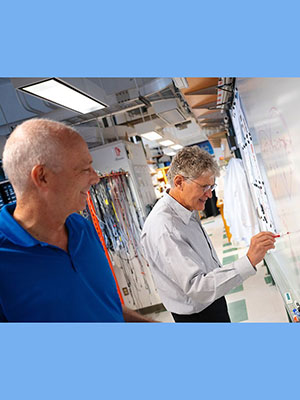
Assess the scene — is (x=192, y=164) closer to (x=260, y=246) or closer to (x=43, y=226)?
(x=260, y=246)

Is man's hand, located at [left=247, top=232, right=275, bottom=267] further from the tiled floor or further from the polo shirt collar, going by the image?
the tiled floor

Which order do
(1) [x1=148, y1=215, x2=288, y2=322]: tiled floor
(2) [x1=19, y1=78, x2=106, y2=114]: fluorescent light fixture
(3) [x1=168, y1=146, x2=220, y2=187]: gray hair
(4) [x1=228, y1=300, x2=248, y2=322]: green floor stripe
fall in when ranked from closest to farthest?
(3) [x1=168, y1=146, x2=220, y2=187]: gray hair, (2) [x1=19, y1=78, x2=106, y2=114]: fluorescent light fixture, (1) [x1=148, y1=215, x2=288, y2=322]: tiled floor, (4) [x1=228, y1=300, x2=248, y2=322]: green floor stripe

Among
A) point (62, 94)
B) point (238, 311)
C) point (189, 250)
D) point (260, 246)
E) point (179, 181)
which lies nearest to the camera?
point (260, 246)

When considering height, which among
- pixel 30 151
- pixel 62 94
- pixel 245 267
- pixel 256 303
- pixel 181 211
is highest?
pixel 62 94

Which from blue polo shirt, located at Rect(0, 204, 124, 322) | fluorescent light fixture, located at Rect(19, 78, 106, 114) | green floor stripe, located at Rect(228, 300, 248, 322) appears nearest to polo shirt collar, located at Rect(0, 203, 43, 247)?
blue polo shirt, located at Rect(0, 204, 124, 322)

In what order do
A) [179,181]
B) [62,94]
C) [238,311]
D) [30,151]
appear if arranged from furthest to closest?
[238,311], [62,94], [179,181], [30,151]

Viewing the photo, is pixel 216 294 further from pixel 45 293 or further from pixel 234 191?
pixel 234 191

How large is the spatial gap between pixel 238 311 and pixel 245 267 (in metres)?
2.64

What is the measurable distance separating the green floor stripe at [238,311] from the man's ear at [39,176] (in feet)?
10.2

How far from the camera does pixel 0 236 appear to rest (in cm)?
68

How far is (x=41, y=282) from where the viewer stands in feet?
2.25

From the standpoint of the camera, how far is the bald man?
0.67 metres

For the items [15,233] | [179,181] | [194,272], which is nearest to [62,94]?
[179,181]

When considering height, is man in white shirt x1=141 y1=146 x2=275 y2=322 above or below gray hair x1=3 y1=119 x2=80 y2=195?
below
